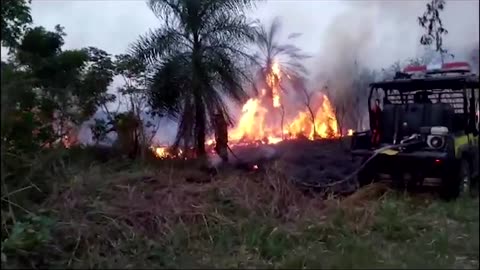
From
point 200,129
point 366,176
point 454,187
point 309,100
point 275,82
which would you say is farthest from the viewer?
point 309,100

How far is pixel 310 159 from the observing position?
12414 millimetres

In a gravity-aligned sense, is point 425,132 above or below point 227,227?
above

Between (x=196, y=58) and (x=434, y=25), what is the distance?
5139mm

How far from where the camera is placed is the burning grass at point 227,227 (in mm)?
5969

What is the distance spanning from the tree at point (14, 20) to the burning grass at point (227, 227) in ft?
7.45

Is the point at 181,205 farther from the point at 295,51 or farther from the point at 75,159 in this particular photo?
the point at 295,51

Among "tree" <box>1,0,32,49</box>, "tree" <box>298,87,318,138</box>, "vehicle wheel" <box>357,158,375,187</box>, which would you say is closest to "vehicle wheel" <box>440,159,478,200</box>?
"vehicle wheel" <box>357,158,375,187</box>

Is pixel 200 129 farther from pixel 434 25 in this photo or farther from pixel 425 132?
pixel 434 25

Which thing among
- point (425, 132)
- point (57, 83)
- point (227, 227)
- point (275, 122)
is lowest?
point (227, 227)

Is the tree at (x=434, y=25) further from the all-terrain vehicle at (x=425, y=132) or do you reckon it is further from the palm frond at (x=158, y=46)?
the palm frond at (x=158, y=46)

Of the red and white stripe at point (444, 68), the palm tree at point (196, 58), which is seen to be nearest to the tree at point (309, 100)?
the palm tree at point (196, 58)

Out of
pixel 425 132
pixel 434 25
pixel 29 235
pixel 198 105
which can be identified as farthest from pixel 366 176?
pixel 29 235

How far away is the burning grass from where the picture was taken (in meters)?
5.97

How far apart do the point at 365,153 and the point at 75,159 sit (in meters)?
4.36
